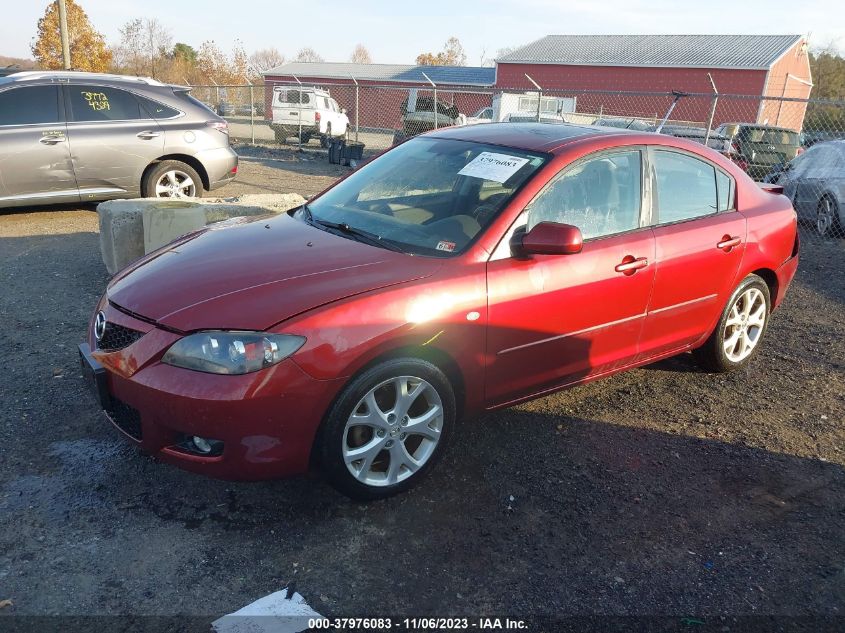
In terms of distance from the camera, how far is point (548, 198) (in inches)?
147

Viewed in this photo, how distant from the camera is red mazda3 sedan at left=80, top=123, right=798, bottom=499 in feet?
9.57

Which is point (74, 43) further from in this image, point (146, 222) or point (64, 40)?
point (146, 222)

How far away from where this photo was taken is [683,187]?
4406mm

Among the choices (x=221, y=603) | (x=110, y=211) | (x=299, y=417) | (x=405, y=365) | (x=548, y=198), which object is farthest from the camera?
Answer: (x=110, y=211)

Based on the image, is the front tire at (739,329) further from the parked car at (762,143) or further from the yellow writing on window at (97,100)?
the parked car at (762,143)

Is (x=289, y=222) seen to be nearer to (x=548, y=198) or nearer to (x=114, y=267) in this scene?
(x=548, y=198)

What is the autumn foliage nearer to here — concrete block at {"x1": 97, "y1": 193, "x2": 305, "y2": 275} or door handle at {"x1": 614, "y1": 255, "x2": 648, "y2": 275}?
concrete block at {"x1": 97, "y1": 193, "x2": 305, "y2": 275}

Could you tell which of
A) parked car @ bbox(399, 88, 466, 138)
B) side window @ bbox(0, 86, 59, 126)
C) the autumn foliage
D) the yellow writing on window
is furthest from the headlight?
the autumn foliage

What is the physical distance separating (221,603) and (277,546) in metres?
0.38

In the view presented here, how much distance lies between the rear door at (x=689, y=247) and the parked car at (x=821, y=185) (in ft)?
21.9

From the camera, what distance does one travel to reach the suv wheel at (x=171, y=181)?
8.91 meters

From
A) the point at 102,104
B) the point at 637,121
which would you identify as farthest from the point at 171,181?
the point at 637,121

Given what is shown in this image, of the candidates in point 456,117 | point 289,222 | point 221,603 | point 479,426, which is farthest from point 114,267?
point 456,117

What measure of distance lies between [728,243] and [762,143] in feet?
36.9
